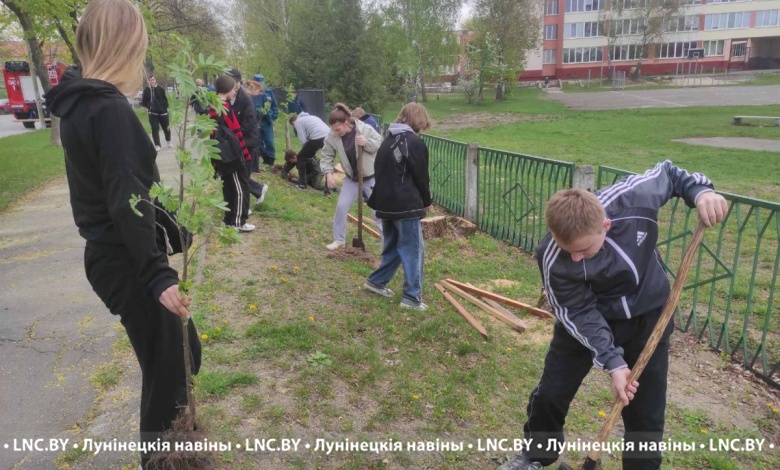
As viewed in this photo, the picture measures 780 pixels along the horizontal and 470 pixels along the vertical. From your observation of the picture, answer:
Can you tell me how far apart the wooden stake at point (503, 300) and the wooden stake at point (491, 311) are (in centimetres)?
9

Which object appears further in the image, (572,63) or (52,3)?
(572,63)

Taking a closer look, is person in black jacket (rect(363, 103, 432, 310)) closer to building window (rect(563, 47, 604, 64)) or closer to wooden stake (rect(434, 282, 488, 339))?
wooden stake (rect(434, 282, 488, 339))

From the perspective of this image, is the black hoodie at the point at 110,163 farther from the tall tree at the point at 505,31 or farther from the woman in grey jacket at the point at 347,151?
the tall tree at the point at 505,31

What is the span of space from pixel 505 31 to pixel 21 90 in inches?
1239

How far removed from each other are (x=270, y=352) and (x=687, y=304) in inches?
163

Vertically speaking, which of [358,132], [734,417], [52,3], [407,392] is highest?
[52,3]

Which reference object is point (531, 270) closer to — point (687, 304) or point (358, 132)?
point (687, 304)

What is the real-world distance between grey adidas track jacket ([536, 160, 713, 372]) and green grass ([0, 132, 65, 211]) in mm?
9320

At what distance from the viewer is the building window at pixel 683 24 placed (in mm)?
58106

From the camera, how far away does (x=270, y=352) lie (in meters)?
4.02

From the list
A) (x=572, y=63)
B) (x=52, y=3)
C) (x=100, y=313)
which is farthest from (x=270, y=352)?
(x=572, y=63)

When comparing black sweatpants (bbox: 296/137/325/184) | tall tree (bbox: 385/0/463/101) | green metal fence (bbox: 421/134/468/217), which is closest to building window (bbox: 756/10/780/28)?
tall tree (bbox: 385/0/463/101)

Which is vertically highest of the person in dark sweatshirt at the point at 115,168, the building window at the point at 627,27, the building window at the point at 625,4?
the building window at the point at 625,4

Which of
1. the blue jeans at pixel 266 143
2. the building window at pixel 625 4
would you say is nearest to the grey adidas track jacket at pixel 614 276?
the blue jeans at pixel 266 143
